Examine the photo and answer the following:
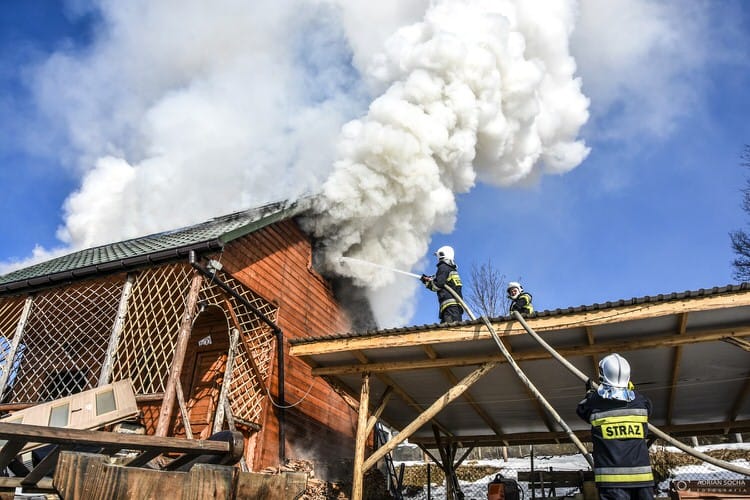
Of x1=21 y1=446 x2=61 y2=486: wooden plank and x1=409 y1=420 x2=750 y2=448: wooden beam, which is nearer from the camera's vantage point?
x1=21 y1=446 x2=61 y2=486: wooden plank

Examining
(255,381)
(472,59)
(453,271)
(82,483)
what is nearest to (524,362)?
(453,271)

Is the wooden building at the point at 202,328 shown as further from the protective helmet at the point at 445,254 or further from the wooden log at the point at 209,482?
the wooden log at the point at 209,482

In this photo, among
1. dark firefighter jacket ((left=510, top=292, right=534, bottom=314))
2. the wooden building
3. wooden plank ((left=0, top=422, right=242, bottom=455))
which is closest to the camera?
wooden plank ((left=0, top=422, right=242, bottom=455))

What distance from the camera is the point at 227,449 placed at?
175cm

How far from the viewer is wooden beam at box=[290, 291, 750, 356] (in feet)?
17.8

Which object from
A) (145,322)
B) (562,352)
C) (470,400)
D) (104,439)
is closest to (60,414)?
(145,322)

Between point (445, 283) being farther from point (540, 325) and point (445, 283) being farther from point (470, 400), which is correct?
point (540, 325)

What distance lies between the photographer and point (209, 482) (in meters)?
1.58

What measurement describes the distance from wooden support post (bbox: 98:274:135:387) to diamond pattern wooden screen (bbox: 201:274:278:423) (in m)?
1.12

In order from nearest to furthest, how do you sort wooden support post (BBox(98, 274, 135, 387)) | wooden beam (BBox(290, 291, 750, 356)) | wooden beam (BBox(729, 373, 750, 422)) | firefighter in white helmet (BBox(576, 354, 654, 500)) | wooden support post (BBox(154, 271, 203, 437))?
firefighter in white helmet (BBox(576, 354, 654, 500)) < wooden beam (BBox(290, 291, 750, 356)) < wooden support post (BBox(154, 271, 203, 437)) < wooden support post (BBox(98, 274, 135, 387)) < wooden beam (BBox(729, 373, 750, 422))

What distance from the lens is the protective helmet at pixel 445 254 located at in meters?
8.96

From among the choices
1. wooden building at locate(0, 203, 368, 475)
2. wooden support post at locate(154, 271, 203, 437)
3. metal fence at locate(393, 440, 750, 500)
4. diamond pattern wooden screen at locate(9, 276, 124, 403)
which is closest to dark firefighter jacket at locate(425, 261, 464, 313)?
wooden building at locate(0, 203, 368, 475)

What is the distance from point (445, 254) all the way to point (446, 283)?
695 mm

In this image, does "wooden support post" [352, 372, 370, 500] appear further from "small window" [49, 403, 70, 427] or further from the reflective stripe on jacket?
"small window" [49, 403, 70, 427]
